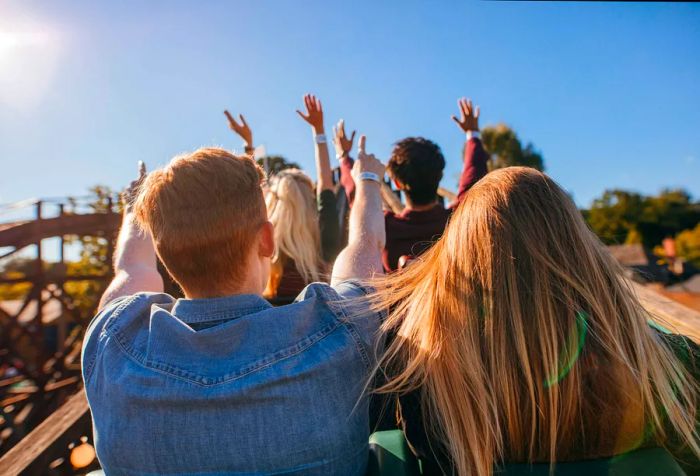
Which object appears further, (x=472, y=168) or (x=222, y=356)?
(x=472, y=168)

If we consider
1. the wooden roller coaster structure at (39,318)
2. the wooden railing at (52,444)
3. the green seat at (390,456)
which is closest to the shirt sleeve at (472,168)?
the green seat at (390,456)

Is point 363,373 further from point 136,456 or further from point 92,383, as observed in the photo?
point 92,383

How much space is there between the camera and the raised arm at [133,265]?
1.65 m

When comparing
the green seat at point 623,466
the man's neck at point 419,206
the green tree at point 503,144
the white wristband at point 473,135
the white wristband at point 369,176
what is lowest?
the green seat at point 623,466

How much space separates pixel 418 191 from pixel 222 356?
1678 mm

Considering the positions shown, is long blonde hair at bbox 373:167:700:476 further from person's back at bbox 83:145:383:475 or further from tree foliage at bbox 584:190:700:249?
tree foliage at bbox 584:190:700:249

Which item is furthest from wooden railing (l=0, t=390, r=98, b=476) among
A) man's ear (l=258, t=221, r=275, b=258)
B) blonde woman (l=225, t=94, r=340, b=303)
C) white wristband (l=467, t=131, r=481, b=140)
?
white wristband (l=467, t=131, r=481, b=140)

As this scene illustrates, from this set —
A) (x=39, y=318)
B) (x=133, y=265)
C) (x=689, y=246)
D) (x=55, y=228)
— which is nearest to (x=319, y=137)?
(x=133, y=265)

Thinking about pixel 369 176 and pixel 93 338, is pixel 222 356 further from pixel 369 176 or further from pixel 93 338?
pixel 369 176

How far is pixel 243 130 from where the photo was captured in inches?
127

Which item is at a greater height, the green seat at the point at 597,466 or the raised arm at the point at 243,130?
the raised arm at the point at 243,130

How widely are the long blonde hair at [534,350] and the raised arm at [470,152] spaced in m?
1.10

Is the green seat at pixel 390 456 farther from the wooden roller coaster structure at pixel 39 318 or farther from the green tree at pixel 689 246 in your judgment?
the green tree at pixel 689 246

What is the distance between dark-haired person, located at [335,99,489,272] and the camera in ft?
7.93
